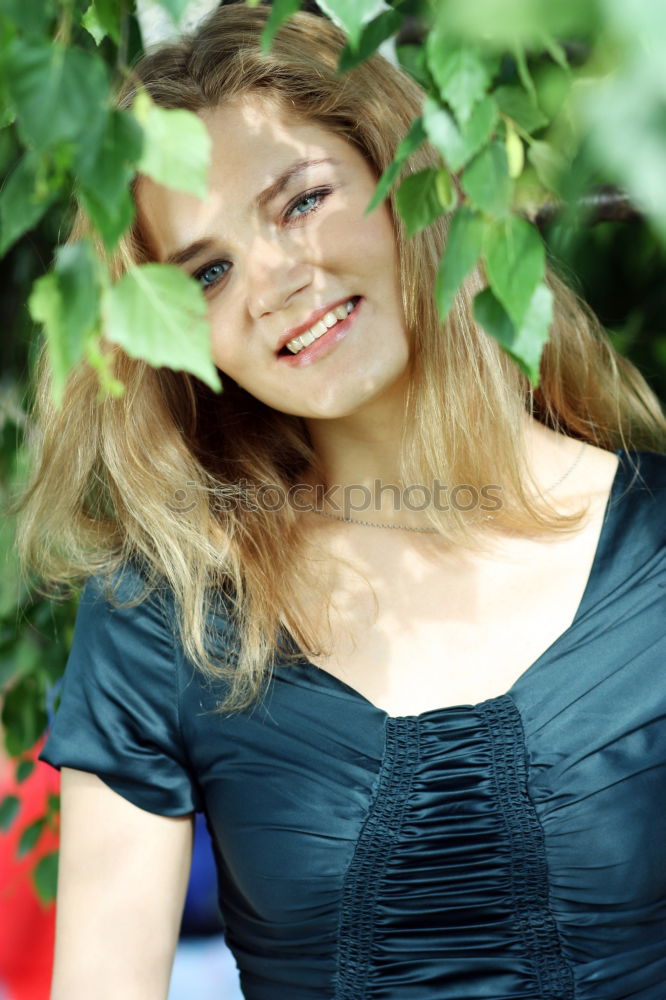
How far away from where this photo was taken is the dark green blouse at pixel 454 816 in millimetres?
1205

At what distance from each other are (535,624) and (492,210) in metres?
0.77

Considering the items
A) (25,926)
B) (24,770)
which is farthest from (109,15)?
(25,926)

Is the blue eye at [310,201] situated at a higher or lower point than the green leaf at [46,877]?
higher

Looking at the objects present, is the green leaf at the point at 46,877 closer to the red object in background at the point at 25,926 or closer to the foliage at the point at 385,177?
the red object in background at the point at 25,926

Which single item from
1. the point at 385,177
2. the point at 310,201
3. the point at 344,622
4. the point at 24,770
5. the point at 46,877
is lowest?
the point at 46,877

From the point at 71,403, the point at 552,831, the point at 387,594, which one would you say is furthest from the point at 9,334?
the point at 552,831

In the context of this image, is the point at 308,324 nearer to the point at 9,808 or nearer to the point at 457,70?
the point at 457,70

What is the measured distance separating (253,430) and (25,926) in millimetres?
1295

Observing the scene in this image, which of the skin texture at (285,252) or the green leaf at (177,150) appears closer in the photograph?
the green leaf at (177,150)

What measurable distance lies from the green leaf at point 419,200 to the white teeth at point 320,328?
0.50m

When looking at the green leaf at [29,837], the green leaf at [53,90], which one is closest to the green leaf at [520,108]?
the green leaf at [53,90]

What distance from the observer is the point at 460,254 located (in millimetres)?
629

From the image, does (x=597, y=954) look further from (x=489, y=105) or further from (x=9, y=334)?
(x=9, y=334)

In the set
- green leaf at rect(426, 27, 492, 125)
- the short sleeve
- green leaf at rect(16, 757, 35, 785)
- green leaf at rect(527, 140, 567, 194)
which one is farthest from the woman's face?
green leaf at rect(16, 757, 35, 785)
